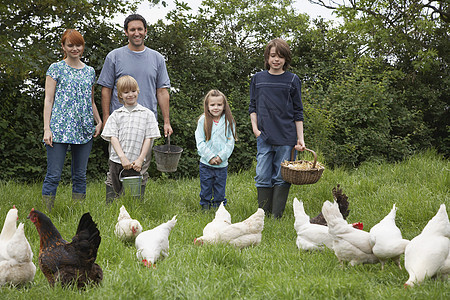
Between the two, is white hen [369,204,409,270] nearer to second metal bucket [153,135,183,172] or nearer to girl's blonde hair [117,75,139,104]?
second metal bucket [153,135,183,172]

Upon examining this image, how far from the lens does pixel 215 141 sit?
217 inches

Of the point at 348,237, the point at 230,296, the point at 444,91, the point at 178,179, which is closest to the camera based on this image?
the point at 230,296

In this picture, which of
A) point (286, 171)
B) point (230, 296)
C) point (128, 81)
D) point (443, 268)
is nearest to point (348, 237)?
point (443, 268)

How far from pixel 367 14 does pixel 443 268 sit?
899 centimetres

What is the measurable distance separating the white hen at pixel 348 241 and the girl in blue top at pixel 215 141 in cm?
207

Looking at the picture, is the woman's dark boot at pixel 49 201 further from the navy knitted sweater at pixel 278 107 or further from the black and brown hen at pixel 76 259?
the navy knitted sweater at pixel 278 107

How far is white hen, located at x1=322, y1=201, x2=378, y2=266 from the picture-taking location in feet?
11.7

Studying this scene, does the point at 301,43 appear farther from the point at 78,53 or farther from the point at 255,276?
the point at 255,276

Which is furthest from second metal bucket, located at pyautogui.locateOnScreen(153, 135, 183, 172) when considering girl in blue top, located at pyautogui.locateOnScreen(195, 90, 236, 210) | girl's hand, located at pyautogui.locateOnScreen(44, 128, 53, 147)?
girl's hand, located at pyautogui.locateOnScreen(44, 128, 53, 147)

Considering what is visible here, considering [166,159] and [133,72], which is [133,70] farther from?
[166,159]

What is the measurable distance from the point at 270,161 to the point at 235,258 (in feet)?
6.61

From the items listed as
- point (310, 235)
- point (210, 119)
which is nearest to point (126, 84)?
point (210, 119)

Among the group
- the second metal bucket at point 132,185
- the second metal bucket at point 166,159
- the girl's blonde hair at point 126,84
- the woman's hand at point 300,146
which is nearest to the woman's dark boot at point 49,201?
the second metal bucket at point 132,185

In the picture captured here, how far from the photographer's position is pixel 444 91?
11.0m
